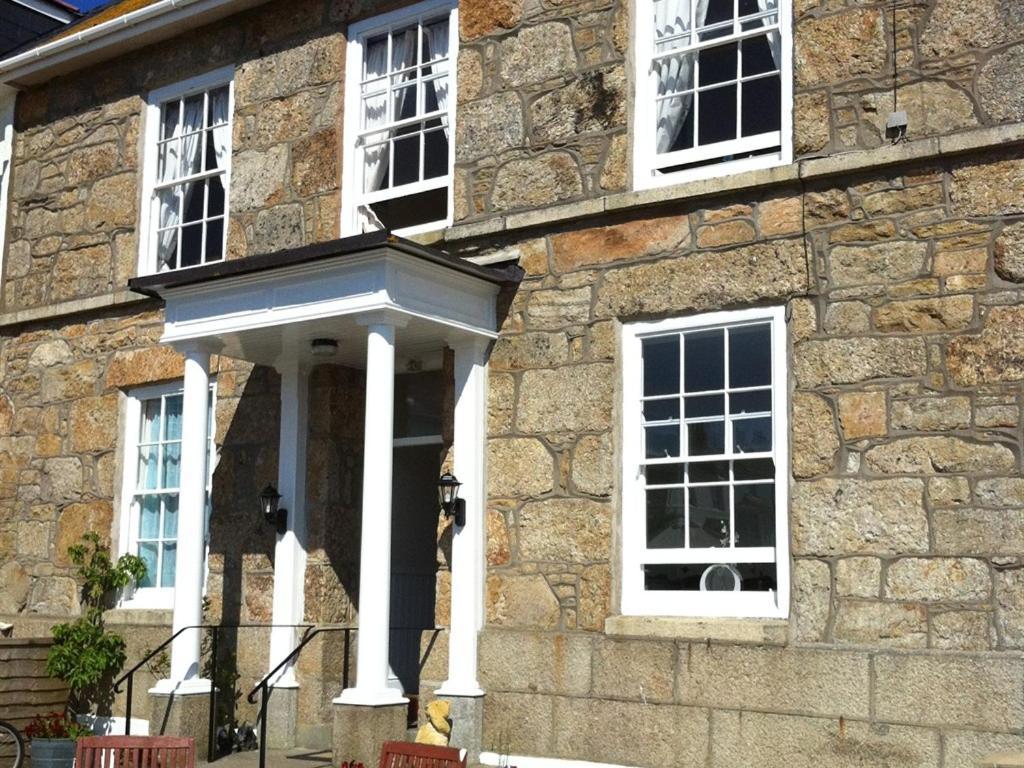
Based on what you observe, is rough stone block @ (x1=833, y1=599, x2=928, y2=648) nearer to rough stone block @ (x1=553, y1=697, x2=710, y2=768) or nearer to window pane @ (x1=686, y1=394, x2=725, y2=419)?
rough stone block @ (x1=553, y1=697, x2=710, y2=768)

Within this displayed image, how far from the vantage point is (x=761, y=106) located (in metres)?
9.25

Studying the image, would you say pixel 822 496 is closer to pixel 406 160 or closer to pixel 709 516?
pixel 709 516

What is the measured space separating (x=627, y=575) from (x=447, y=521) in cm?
146

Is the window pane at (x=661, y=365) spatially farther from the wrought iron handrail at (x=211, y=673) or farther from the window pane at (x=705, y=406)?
the wrought iron handrail at (x=211, y=673)

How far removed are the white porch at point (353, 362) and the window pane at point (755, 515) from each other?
76.1 inches

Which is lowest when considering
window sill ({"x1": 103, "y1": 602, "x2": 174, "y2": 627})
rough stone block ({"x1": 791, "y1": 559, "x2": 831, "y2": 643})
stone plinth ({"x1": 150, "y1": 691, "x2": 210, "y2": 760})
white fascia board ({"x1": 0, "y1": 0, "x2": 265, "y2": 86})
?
stone plinth ({"x1": 150, "y1": 691, "x2": 210, "y2": 760})

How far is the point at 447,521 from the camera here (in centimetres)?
995

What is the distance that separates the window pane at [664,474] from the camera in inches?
359

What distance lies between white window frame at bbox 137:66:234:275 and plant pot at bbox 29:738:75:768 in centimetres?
428

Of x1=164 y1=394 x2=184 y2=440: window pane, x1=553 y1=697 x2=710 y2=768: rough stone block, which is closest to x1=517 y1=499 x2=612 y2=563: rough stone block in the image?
x1=553 y1=697 x2=710 y2=768: rough stone block

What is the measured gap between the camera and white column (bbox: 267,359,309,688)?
10648 mm

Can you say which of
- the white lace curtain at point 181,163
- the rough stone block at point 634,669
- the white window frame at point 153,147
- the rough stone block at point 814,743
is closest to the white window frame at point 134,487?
the white window frame at point 153,147

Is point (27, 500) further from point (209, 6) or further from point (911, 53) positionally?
point (911, 53)

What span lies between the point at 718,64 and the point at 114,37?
19.9 feet
